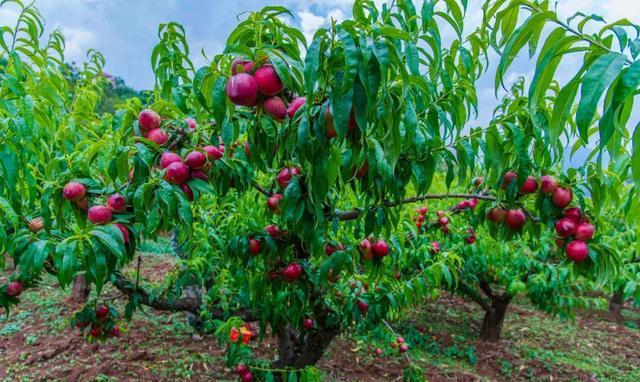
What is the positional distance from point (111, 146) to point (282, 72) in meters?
0.70

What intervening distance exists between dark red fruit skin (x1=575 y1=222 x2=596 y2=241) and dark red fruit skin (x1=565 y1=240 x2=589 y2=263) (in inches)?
0.7

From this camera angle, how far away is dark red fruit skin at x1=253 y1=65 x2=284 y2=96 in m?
0.92

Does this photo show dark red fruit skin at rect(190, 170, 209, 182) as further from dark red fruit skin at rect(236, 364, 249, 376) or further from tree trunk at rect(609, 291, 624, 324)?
tree trunk at rect(609, 291, 624, 324)

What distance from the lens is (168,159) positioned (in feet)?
3.83

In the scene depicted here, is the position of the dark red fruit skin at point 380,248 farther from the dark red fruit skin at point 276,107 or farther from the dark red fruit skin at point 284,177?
the dark red fruit skin at point 276,107

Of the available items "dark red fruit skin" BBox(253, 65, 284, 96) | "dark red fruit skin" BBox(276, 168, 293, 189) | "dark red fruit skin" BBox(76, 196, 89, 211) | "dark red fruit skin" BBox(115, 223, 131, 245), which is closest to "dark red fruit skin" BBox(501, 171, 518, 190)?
"dark red fruit skin" BBox(276, 168, 293, 189)

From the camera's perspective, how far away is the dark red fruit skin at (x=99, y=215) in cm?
113

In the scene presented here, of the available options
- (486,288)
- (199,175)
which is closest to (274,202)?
(199,175)

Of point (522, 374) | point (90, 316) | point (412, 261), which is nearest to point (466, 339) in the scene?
point (522, 374)

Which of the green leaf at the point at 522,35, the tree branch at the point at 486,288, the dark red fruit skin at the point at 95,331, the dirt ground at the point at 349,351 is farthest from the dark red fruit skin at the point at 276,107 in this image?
the tree branch at the point at 486,288

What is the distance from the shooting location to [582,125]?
22.3 inches

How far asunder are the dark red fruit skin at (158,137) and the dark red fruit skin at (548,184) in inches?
50.5

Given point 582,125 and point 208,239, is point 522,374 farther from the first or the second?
point 582,125

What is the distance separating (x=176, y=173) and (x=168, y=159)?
0.19ft
